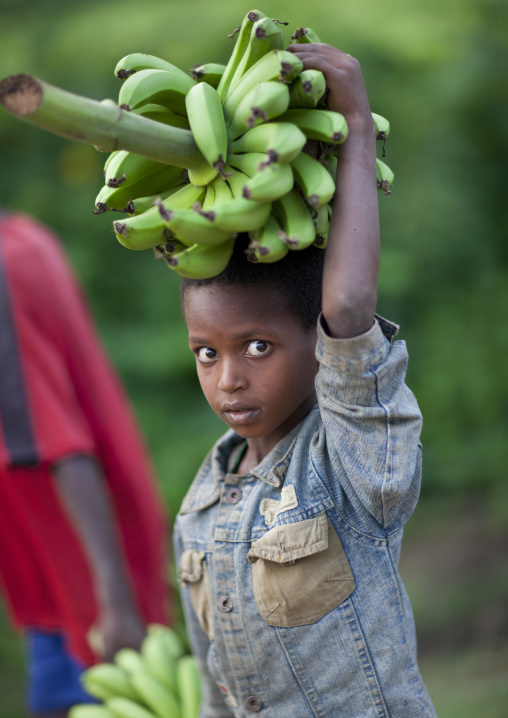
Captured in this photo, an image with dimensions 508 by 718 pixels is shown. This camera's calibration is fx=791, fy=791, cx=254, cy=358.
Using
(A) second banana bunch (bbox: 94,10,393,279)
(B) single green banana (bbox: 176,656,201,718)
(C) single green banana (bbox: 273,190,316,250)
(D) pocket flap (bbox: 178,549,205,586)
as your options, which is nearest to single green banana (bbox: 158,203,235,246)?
(A) second banana bunch (bbox: 94,10,393,279)

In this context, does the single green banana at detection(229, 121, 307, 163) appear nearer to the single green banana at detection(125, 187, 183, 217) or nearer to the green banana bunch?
the single green banana at detection(125, 187, 183, 217)

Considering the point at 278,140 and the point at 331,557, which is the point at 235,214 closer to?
the point at 278,140

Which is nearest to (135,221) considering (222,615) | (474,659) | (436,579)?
(222,615)

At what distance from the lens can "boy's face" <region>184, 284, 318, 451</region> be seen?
5.16 ft

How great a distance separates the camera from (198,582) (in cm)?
177

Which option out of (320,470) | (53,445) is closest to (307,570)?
(320,470)

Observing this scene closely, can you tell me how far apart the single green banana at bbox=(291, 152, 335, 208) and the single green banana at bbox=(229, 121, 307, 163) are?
2.4 inches

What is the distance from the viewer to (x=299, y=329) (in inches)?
63.7

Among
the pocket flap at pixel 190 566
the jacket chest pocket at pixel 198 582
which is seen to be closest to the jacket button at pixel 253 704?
the jacket chest pocket at pixel 198 582

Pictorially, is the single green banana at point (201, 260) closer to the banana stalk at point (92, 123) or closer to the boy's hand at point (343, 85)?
the banana stalk at point (92, 123)

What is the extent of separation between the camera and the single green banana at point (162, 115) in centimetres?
158

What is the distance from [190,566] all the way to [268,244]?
2.57 ft

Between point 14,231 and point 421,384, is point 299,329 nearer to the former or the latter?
point 14,231

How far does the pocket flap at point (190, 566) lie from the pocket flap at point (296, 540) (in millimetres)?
244
